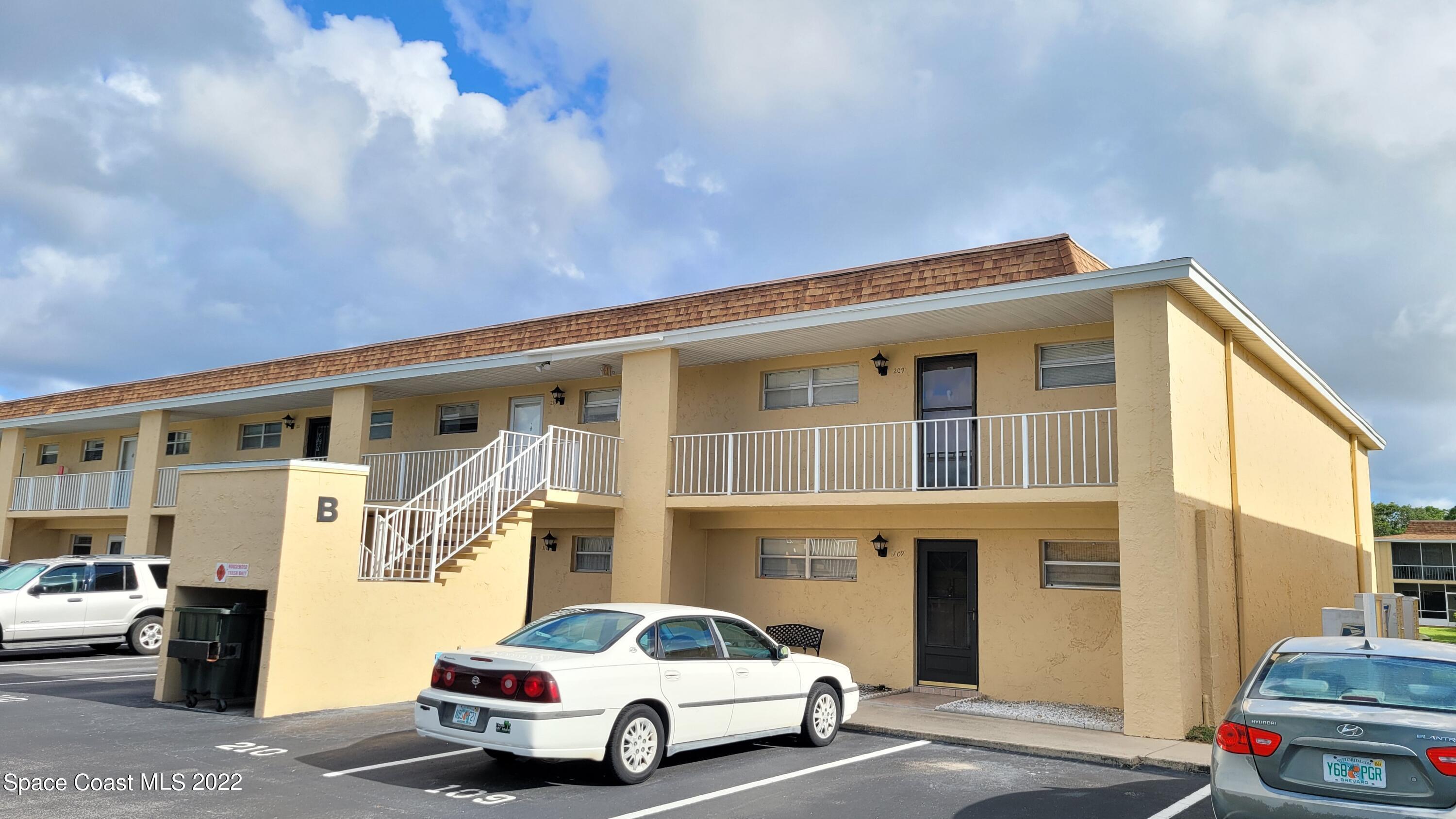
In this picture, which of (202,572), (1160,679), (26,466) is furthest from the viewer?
(26,466)

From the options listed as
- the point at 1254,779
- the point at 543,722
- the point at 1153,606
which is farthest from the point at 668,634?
the point at 1153,606

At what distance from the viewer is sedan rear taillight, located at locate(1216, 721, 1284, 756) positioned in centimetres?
545

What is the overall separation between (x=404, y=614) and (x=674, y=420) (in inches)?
190

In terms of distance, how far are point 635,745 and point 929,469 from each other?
287 inches

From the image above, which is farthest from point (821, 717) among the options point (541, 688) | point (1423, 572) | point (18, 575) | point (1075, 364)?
point (1423, 572)

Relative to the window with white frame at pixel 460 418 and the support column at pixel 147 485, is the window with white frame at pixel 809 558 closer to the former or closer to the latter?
the window with white frame at pixel 460 418

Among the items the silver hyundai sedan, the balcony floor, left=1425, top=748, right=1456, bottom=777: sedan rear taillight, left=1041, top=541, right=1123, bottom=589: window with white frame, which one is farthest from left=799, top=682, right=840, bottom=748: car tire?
left=1425, top=748, right=1456, bottom=777: sedan rear taillight

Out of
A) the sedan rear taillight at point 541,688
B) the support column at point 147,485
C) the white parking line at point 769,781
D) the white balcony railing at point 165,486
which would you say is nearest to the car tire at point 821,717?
the white parking line at point 769,781

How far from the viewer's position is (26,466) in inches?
1116

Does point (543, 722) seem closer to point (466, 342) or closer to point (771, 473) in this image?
point (771, 473)

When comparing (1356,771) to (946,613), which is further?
(946,613)

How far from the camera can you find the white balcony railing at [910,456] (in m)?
12.3

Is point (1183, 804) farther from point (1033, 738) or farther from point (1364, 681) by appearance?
point (1033, 738)

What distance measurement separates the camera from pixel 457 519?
13258 millimetres
